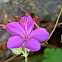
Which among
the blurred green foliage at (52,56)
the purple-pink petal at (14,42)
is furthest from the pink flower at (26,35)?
the blurred green foliage at (52,56)

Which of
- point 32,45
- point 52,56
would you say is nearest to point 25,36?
point 32,45

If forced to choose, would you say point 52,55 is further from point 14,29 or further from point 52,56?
point 14,29

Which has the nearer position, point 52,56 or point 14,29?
point 14,29

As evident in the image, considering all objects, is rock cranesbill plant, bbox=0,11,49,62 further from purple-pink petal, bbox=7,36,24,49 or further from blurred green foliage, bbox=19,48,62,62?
blurred green foliage, bbox=19,48,62,62

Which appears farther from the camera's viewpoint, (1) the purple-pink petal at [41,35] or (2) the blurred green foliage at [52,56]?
(2) the blurred green foliage at [52,56]

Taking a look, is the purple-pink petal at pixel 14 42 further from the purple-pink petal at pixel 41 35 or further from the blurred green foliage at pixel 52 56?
the blurred green foliage at pixel 52 56

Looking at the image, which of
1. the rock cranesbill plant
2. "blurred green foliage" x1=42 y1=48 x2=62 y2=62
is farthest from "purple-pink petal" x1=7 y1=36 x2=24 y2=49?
"blurred green foliage" x1=42 y1=48 x2=62 y2=62

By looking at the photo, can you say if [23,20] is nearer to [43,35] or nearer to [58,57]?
[43,35]

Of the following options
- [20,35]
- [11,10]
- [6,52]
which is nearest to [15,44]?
[20,35]
